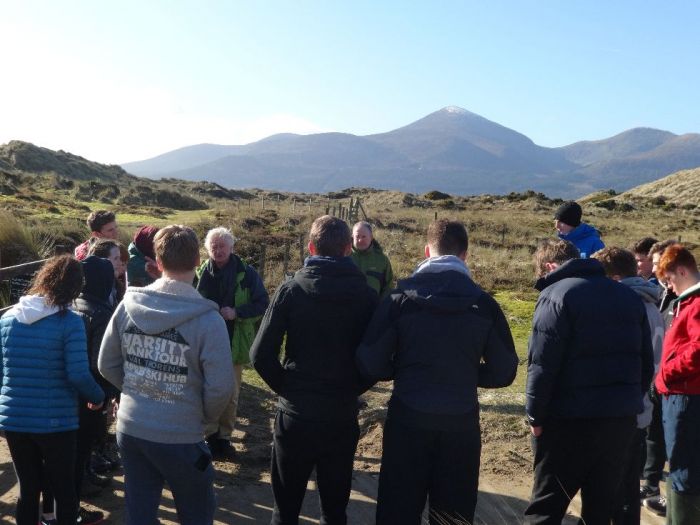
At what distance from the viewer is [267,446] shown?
5359 mm

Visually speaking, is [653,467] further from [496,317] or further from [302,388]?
[302,388]

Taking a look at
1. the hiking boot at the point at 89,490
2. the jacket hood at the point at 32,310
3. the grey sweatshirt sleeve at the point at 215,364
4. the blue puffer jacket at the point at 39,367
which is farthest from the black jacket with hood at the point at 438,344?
the hiking boot at the point at 89,490

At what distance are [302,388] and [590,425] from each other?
4.64ft

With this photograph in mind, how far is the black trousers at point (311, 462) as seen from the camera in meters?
3.12

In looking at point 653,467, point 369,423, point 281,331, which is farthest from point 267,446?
point 653,467

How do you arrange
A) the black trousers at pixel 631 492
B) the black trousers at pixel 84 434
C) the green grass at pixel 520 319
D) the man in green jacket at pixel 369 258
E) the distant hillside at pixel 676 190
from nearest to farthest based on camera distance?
the black trousers at pixel 631 492 < the black trousers at pixel 84 434 < the man in green jacket at pixel 369 258 < the green grass at pixel 520 319 < the distant hillside at pixel 676 190

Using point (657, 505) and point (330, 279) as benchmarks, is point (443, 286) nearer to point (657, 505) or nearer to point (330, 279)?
point (330, 279)

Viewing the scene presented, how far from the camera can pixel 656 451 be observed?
15.2 feet

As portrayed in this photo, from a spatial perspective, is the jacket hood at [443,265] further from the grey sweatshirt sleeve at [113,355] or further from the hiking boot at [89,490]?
the hiking boot at [89,490]

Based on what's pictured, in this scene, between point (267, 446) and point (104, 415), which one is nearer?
point (104, 415)

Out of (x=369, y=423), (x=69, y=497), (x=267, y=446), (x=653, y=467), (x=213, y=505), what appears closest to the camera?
(x=213, y=505)

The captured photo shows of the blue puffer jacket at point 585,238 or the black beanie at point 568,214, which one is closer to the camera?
the black beanie at point 568,214

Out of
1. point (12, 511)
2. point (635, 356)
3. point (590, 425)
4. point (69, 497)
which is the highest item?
point (635, 356)

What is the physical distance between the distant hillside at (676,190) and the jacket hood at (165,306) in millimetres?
46565
